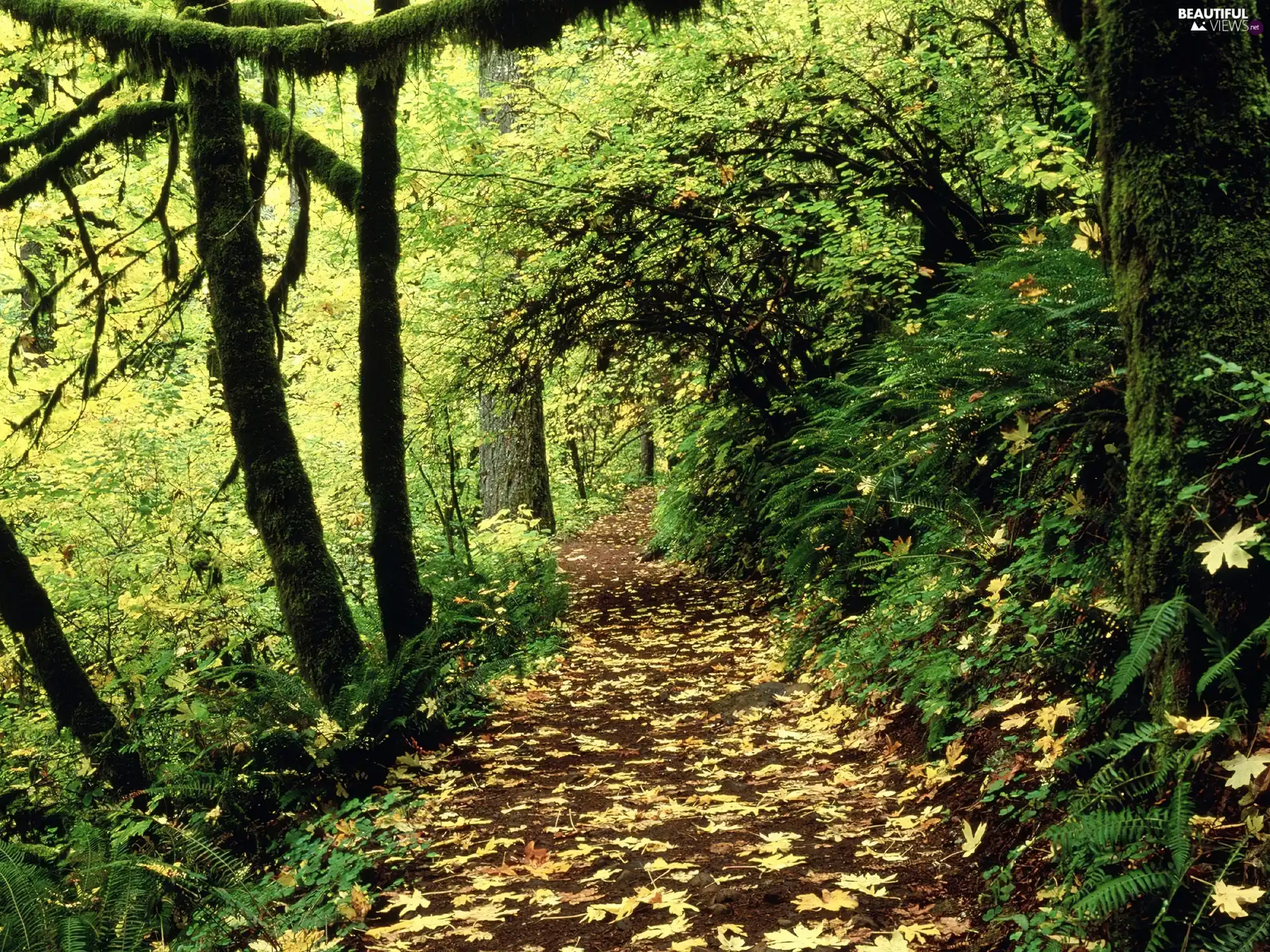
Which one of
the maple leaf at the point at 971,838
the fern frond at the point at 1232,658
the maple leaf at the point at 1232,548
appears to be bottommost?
the maple leaf at the point at 971,838

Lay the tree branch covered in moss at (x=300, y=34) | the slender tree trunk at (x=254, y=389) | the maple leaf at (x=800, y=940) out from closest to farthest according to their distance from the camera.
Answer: the maple leaf at (x=800, y=940), the tree branch covered in moss at (x=300, y=34), the slender tree trunk at (x=254, y=389)

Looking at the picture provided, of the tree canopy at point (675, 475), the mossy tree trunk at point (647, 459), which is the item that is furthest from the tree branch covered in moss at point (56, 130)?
the mossy tree trunk at point (647, 459)

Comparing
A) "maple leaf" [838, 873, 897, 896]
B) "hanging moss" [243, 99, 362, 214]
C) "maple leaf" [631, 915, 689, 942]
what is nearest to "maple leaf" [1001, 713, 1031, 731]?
"maple leaf" [838, 873, 897, 896]

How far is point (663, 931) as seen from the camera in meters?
3.21

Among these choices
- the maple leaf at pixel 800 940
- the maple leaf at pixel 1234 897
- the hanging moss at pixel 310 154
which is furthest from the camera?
the hanging moss at pixel 310 154

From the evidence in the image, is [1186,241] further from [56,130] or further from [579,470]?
[579,470]

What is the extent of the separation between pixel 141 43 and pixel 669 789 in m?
5.91

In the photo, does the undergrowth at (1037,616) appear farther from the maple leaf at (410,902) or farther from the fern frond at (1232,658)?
the maple leaf at (410,902)

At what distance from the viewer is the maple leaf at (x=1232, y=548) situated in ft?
7.61

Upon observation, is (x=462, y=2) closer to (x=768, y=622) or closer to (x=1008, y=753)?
(x=1008, y=753)

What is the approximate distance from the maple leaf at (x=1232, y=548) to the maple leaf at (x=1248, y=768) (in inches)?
18.9

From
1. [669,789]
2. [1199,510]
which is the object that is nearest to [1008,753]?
[1199,510]

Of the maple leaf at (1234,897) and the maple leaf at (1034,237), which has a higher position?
the maple leaf at (1034,237)

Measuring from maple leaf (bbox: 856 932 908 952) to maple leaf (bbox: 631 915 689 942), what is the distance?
673mm
